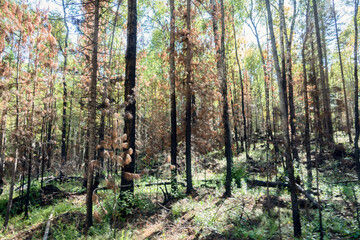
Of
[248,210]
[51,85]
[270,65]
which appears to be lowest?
[248,210]

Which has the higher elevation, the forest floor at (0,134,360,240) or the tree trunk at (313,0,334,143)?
the tree trunk at (313,0,334,143)

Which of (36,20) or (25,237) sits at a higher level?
(36,20)

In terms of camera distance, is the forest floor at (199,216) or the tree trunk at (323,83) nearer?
the forest floor at (199,216)

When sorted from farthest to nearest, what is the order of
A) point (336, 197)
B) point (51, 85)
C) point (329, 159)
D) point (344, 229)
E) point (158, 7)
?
point (158, 7)
point (329, 159)
point (51, 85)
point (336, 197)
point (344, 229)

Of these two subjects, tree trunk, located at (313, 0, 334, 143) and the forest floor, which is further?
tree trunk, located at (313, 0, 334, 143)

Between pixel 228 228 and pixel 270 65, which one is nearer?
pixel 228 228

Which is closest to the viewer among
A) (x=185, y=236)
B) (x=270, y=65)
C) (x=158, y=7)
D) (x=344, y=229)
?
(x=344, y=229)

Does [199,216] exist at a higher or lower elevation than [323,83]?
lower

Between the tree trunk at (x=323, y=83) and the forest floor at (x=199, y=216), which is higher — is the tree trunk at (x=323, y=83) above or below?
above

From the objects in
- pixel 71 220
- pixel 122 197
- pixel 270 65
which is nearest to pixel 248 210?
pixel 122 197

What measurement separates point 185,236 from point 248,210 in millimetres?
2455

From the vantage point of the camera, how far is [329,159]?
13.6 metres

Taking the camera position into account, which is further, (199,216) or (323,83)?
(323,83)

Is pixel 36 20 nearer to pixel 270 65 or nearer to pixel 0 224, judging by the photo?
pixel 0 224
